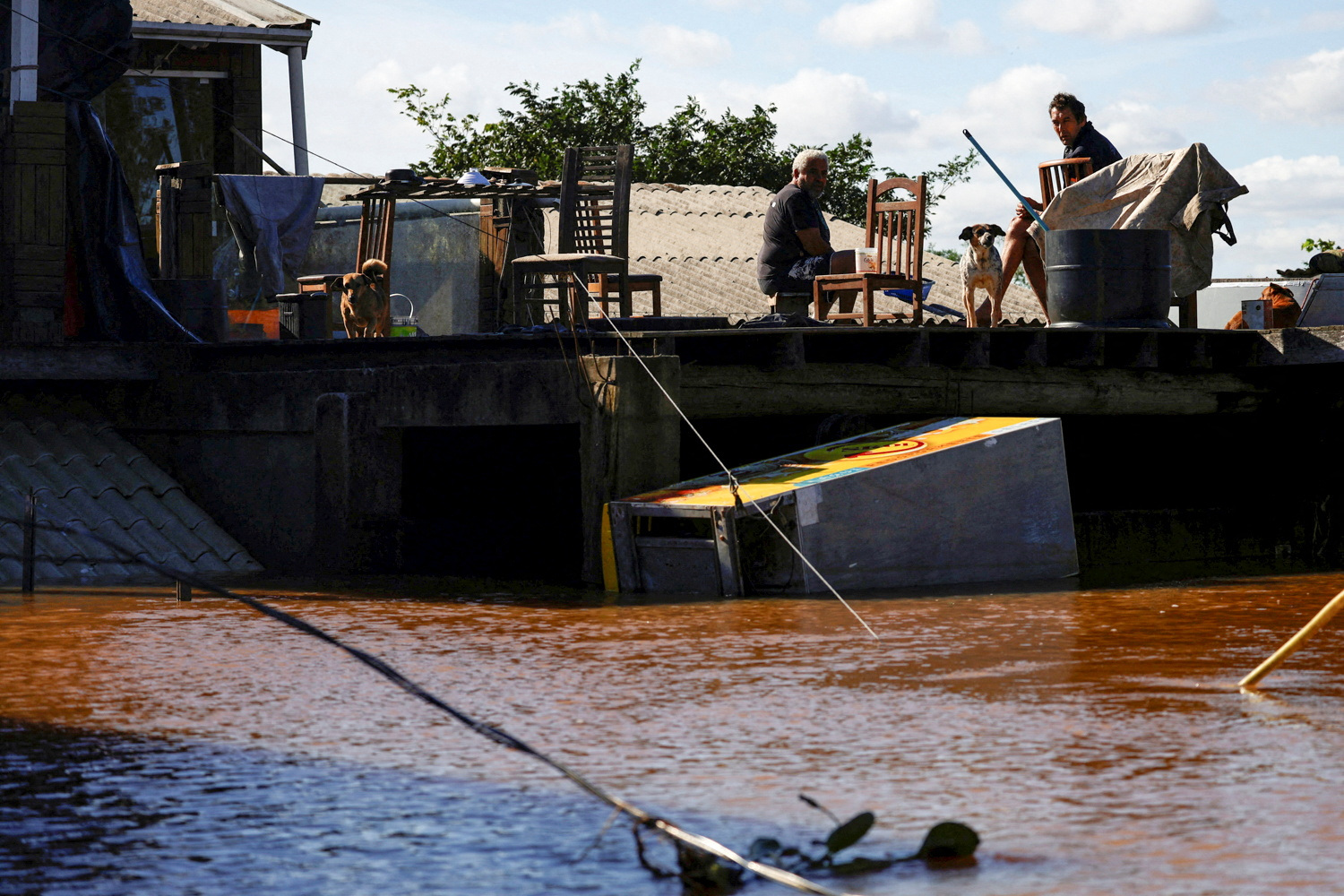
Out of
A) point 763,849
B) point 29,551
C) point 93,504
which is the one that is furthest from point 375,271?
point 763,849

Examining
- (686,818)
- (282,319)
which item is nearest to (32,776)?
(686,818)

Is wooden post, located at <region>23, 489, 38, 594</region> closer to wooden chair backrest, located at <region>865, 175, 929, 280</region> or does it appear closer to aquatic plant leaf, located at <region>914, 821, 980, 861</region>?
wooden chair backrest, located at <region>865, 175, 929, 280</region>

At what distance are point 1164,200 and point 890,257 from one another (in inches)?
69.7

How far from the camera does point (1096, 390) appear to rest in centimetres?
1059

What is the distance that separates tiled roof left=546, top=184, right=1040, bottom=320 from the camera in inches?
844

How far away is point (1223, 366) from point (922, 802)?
814 centimetres

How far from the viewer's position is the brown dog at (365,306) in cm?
1174

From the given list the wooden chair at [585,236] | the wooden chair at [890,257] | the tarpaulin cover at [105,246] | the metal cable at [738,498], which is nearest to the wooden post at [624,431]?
the metal cable at [738,498]

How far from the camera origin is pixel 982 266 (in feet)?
38.6

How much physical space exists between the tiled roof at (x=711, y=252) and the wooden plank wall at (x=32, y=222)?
8.21m

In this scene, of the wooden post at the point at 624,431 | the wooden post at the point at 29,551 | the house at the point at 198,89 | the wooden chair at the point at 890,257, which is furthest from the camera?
the house at the point at 198,89

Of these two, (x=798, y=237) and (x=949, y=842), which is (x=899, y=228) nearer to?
(x=798, y=237)

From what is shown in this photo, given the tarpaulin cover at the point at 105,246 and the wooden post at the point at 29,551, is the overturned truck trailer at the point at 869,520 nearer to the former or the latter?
the wooden post at the point at 29,551

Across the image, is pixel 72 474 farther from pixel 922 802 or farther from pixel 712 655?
pixel 922 802
